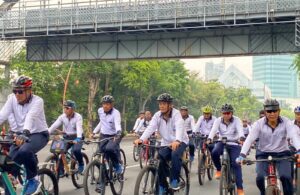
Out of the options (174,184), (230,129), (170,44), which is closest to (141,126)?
(230,129)

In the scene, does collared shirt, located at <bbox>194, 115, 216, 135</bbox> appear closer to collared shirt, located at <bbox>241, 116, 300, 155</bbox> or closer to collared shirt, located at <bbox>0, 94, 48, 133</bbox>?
collared shirt, located at <bbox>241, 116, 300, 155</bbox>

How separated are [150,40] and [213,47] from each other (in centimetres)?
421

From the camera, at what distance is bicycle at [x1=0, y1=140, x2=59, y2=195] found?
6219mm

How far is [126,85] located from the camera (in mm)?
48344

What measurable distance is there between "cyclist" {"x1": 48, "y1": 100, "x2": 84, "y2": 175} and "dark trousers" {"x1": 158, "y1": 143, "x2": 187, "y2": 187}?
2.78 meters

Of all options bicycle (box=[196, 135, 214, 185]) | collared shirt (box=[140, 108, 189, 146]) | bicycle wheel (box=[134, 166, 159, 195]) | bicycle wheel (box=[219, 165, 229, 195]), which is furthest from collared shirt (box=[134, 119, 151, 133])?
bicycle wheel (box=[134, 166, 159, 195])

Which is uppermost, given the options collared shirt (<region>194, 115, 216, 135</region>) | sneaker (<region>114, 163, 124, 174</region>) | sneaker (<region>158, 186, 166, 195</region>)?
collared shirt (<region>194, 115, 216, 135</region>)

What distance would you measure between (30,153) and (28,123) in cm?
44

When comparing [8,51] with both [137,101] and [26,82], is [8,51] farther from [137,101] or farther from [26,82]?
[26,82]

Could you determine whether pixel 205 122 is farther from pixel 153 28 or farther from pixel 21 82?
pixel 153 28

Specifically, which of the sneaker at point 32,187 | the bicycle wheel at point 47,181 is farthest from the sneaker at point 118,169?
the sneaker at point 32,187

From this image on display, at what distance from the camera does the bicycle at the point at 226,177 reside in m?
8.75

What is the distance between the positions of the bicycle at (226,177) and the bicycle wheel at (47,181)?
9.82 ft

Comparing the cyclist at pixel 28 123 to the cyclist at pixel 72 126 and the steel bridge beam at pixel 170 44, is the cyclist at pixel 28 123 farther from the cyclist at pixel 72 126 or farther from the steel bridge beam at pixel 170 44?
the steel bridge beam at pixel 170 44
